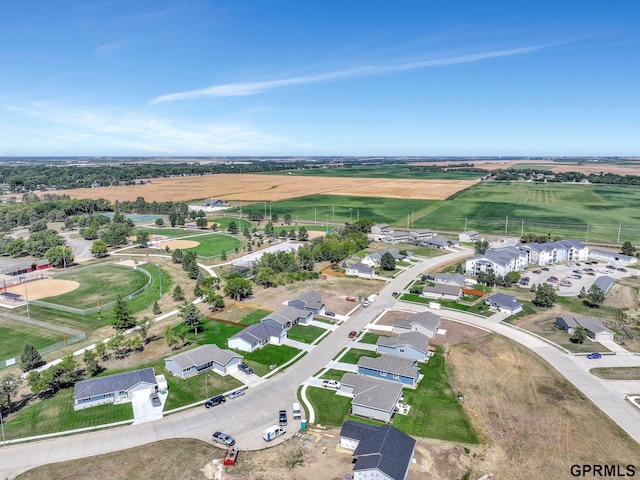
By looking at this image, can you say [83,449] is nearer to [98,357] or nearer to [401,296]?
[98,357]

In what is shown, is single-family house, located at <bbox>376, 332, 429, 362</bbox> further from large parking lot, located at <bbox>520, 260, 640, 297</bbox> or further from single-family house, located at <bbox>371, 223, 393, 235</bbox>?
single-family house, located at <bbox>371, 223, 393, 235</bbox>

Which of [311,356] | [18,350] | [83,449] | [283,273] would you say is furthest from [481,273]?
[18,350]

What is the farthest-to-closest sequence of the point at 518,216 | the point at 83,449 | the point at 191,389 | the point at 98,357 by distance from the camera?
the point at 518,216 < the point at 98,357 < the point at 191,389 < the point at 83,449

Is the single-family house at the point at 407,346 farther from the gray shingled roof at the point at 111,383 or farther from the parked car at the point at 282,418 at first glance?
the gray shingled roof at the point at 111,383

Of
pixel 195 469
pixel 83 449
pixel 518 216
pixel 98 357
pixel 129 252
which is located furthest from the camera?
pixel 518 216

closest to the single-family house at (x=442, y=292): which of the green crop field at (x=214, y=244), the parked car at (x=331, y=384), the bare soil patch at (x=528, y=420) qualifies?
the bare soil patch at (x=528, y=420)

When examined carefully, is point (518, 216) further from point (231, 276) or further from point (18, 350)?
point (18, 350)

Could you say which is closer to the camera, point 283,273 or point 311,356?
point 311,356

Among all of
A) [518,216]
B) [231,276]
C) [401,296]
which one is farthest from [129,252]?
[518,216]
